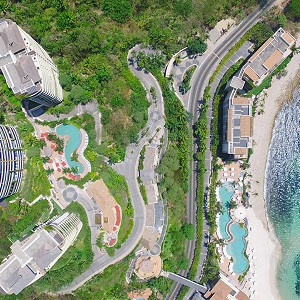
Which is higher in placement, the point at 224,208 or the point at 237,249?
the point at 224,208

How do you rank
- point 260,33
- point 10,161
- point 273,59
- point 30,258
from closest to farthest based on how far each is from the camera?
point 30,258
point 10,161
point 273,59
point 260,33

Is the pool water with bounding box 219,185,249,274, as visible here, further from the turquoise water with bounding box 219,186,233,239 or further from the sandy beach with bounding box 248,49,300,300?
the sandy beach with bounding box 248,49,300,300

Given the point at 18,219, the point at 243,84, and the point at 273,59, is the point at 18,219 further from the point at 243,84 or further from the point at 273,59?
the point at 273,59

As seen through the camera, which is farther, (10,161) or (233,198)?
(233,198)

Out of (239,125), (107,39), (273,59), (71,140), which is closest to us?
(107,39)

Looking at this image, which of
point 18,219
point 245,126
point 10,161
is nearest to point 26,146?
point 10,161

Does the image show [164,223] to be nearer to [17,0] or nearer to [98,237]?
[98,237]
